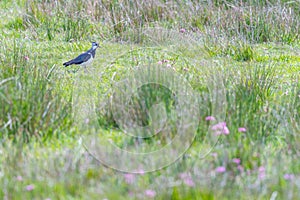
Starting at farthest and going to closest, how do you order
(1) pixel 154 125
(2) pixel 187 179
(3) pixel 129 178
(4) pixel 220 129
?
1. (1) pixel 154 125
2. (4) pixel 220 129
3. (3) pixel 129 178
4. (2) pixel 187 179

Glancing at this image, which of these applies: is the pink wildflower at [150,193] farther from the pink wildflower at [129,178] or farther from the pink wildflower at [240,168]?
the pink wildflower at [240,168]

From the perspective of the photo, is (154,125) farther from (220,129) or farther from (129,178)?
(129,178)

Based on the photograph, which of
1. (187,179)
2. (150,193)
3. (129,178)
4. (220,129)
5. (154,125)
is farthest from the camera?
(154,125)

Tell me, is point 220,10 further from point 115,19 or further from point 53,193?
point 53,193

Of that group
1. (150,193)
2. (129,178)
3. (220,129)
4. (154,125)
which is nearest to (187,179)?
(150,193)

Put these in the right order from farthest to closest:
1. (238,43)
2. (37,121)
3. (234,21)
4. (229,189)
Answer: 1. (234,21)
2. (238,43)
3. (37,121)
4. (229,189)

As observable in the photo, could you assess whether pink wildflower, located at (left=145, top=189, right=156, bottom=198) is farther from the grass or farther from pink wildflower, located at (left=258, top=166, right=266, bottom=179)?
pink wildflower, located at (left=258, top=166, right=266, bottom=179)

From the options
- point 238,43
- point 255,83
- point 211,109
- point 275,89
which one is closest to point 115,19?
point 238,43

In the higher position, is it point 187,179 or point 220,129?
point 187,179

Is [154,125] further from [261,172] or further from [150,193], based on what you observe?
[150,193]

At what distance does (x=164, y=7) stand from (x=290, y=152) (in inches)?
228

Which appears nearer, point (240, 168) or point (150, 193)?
point (150, 193)

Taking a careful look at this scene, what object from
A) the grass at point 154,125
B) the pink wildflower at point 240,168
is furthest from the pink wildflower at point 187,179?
the pink wildflower at point 240,168

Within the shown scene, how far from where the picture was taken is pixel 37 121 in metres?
4.39
